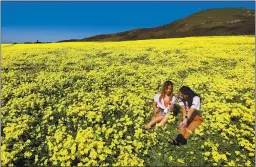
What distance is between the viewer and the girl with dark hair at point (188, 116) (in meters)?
13.9

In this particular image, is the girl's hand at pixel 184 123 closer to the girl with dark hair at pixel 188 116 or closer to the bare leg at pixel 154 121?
the girl with dark hair at pixel 188 116

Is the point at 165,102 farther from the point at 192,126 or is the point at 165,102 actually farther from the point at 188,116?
the point at 192,126

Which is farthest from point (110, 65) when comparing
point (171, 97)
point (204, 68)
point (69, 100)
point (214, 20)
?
point (214, 20)

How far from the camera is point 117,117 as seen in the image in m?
15.9

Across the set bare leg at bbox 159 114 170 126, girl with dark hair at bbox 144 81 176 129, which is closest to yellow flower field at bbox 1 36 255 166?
bare leg at bbox 159 114 170 126

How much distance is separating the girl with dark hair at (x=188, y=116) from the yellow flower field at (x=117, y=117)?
0.30m

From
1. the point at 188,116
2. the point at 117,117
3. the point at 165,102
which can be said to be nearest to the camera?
the point at 188,116

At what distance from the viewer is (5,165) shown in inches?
503

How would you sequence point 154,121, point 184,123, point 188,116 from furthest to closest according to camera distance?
point 154,121 → point 188,116 → point 184,123

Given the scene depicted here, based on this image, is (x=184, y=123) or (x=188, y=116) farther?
(x=188, y=116)

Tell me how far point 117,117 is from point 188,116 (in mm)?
3375

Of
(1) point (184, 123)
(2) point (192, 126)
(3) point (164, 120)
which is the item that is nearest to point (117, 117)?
(3) point (164, 120)

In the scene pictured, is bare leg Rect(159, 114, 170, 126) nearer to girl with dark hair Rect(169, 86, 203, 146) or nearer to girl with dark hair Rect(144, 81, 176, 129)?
girl with dark hair Rect(144, 81, 176, 129)

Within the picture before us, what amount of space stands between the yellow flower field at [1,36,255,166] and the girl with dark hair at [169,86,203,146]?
0.97 ft
